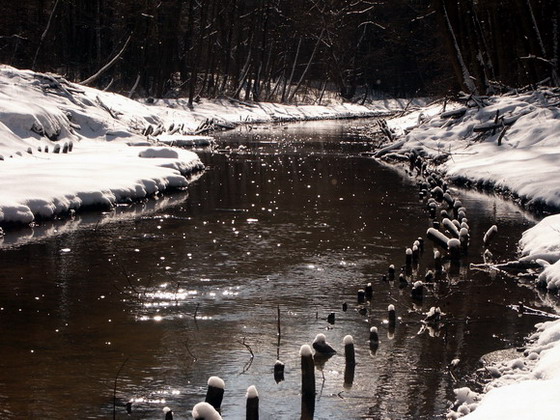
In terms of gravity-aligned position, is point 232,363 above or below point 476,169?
below

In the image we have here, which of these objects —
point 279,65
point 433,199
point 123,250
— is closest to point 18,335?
point 123,250

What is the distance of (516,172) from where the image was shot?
2084 cm

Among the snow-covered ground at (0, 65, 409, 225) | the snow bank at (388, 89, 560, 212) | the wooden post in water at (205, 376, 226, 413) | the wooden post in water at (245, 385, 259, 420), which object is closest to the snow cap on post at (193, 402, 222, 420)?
the wooden post in water at (245, 385, 259, 420)

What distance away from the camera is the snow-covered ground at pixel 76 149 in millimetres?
17250

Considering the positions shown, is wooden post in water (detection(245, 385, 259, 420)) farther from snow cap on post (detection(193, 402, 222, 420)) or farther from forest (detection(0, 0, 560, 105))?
forest (detection(0, 0, 560, 105))

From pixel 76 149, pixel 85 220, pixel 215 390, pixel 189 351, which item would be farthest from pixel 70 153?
pixel 215 390

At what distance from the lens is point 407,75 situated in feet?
263

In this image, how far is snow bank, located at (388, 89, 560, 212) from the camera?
64.0 feet

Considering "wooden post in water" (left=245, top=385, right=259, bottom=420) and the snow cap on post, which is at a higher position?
the snow cap on post

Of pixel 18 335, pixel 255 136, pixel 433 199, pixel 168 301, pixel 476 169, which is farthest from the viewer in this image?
pixel 255 136

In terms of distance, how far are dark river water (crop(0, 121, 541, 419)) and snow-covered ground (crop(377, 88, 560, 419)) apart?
0.46m

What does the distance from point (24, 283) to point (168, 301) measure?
7.58 ft

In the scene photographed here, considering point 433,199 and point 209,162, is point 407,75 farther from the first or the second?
point 433,199

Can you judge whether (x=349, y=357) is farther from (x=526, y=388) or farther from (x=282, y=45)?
(x=282, y=45)
